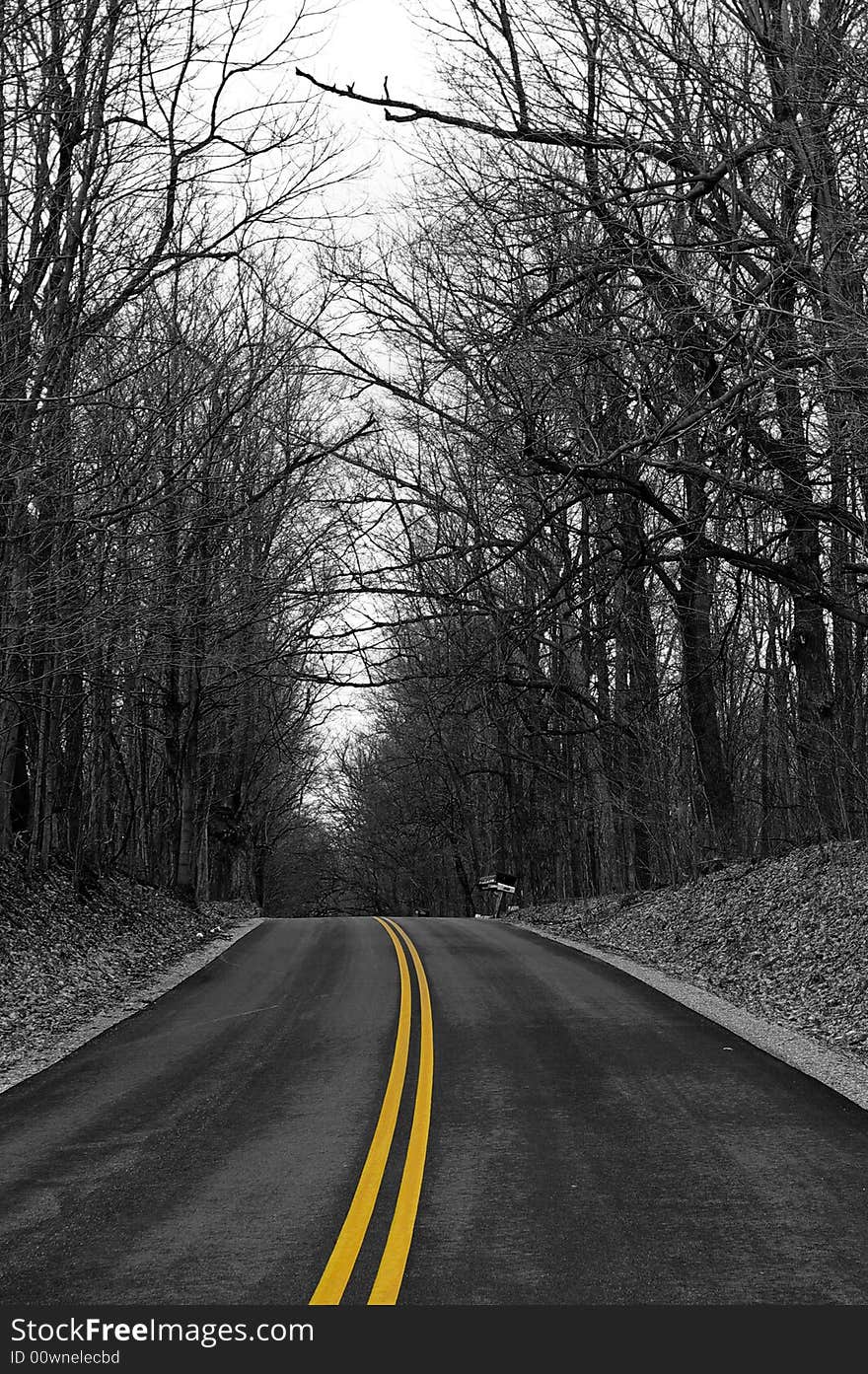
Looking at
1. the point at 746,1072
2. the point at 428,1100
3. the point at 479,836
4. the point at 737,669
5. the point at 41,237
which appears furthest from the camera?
the point at 479,836

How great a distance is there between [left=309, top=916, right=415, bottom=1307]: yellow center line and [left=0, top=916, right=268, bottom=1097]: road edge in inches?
112

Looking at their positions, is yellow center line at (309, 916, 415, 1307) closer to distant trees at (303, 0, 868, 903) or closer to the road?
the road

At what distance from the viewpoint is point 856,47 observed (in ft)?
34.2

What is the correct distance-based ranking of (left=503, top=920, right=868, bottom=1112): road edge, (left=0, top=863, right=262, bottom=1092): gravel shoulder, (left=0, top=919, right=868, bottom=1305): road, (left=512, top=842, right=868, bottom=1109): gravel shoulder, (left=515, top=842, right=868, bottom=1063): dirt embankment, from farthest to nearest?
(left=515, top=842, right=868, bottom=1063): dirt embankment
(left=0, top=863, right=262, bottom=1092): gravel shoulder
(left=512, top=842, right=868, bottom=1109): gravel shoulder
(left=503, top=920, right=868, bottom=1112): road edge
(left=0, top=919, right=868, bottom=1305): road

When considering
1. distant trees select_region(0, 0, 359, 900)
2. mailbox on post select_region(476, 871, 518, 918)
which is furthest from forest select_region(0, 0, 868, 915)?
mailbox on post select_region(476, 871, 518, 918)

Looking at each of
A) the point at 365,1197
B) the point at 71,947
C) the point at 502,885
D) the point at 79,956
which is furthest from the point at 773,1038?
the point at 502,885

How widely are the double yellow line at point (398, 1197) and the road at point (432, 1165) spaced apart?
2cm

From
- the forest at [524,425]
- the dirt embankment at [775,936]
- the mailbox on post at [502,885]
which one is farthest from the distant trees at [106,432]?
the mailbox on post at [502,885]

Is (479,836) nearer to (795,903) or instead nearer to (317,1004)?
(795,903)

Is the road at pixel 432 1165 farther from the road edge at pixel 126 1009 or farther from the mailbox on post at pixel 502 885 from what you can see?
the mailbox on post at pixel 502 885

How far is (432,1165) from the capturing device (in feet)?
22.2

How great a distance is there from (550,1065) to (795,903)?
783cm

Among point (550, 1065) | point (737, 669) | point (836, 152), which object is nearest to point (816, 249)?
point (836, 152)

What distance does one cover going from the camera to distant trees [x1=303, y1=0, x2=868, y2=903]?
11.5 metres
